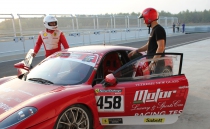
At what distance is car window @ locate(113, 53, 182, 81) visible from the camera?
10.3ft

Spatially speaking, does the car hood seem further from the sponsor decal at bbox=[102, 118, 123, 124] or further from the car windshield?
the sponsor decal at bbox=[102, 118, 123, 124]

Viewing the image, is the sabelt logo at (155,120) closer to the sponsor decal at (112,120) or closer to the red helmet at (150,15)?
the sponsor decal at (112,120)

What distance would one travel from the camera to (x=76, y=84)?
299cm

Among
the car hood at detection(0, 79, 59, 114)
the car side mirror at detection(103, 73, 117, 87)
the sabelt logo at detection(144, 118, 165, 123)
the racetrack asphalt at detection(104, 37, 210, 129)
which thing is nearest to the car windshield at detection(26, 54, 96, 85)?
the car hood at detection(0, 79, 59, 114)

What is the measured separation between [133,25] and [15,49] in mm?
16262

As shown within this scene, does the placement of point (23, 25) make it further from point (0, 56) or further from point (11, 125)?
point (11, 125)

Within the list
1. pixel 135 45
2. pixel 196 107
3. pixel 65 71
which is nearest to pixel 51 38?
pixel 65 71

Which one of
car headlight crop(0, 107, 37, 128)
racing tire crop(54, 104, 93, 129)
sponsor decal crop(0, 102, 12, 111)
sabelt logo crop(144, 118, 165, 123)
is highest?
sponsor decal crop(0, 102, 12, 111)

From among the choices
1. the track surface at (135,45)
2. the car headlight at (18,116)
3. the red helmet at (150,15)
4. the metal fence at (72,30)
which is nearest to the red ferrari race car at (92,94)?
the car headlight at (18,116)

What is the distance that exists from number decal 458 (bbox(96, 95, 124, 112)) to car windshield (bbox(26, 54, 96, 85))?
385mm

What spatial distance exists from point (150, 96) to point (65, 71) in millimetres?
1340

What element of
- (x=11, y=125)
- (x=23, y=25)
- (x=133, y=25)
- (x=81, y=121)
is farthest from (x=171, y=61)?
(x=133, y=25)

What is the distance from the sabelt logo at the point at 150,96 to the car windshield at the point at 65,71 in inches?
30.4

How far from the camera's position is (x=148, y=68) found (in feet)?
11.1
